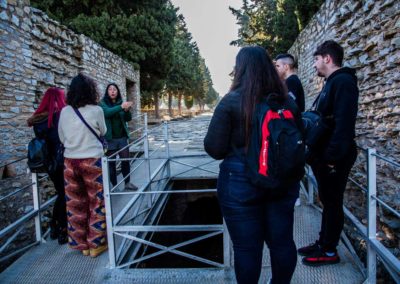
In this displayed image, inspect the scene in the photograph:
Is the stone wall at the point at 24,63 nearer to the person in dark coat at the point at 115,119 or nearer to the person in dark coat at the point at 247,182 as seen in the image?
the person in dark coat at the point at 115,119

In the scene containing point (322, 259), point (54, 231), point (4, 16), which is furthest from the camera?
point (4, 16)

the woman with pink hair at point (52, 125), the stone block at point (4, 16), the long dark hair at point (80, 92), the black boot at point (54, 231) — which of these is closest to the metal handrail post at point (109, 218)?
the long dark hair at point (80, 92)

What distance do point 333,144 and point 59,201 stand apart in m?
2.84

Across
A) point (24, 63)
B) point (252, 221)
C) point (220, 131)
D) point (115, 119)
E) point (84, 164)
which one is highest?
point (24, 63)

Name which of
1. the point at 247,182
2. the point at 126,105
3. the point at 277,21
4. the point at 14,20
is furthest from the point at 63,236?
the point at 277,21

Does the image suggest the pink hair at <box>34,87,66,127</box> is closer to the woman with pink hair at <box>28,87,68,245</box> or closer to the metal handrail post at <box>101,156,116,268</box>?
the woman with pink hair at <box>28,87,68,245</box>

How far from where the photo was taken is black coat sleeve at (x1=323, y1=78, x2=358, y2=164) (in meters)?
2.25

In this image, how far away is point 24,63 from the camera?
5148 mm

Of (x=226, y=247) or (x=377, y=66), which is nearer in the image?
(x=226, y=247)

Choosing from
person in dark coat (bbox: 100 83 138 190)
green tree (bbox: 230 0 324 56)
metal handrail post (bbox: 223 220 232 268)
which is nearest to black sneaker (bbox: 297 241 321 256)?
metal handrail post (bbox: 223 220 232 268)

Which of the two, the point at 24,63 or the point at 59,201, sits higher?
the point at 24,63

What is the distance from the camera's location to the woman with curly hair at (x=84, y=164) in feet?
9.66

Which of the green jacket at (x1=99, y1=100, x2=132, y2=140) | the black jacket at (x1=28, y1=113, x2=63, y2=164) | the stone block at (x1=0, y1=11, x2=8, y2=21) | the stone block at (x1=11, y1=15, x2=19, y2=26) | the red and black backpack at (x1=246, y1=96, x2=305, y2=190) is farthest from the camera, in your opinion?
the stone block at (x1=11, y1=15, x2=19, y2=26)

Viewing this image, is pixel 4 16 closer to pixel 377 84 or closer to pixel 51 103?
pixel 51 103
